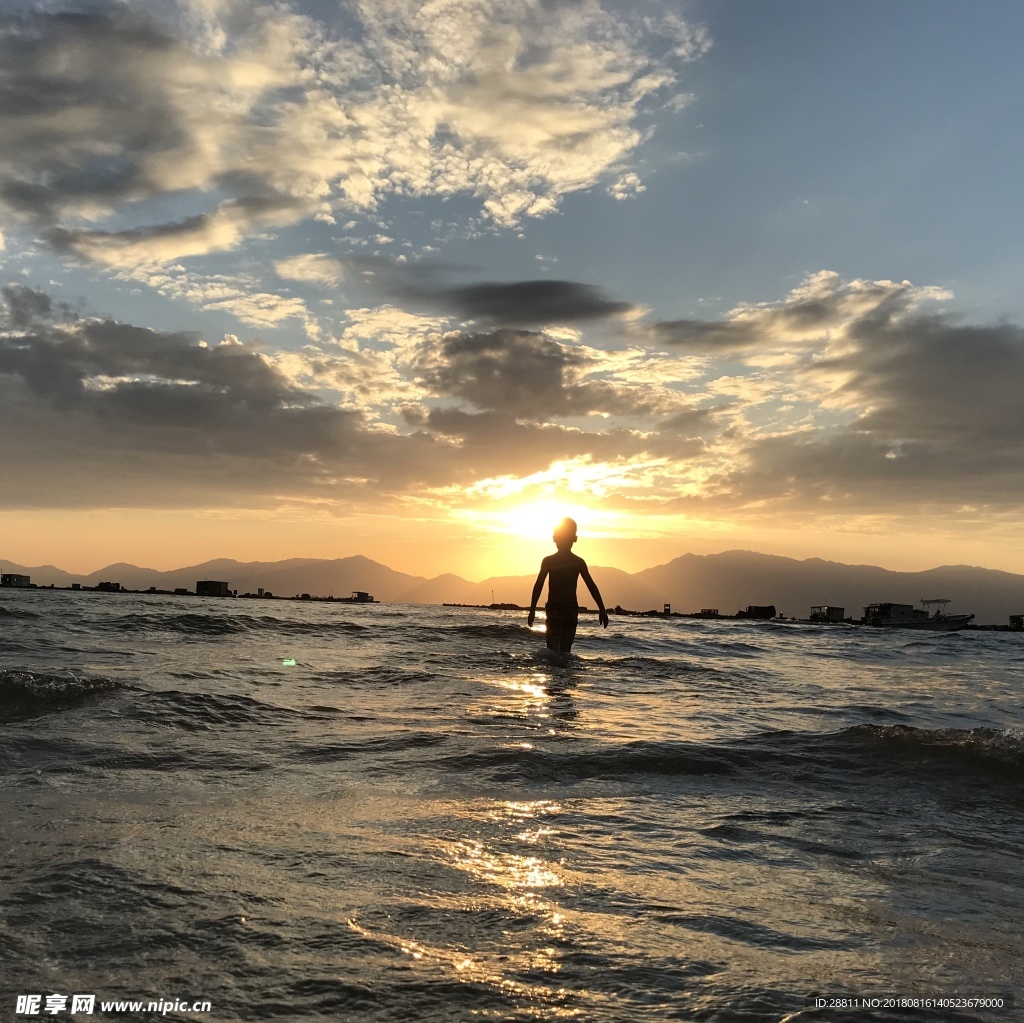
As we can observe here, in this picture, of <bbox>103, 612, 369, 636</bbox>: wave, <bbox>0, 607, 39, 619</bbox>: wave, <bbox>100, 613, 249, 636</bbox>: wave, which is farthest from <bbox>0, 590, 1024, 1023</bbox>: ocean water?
<bbox>0, 607, 39, 619</bbox>: wave

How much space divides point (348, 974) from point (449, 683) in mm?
9256

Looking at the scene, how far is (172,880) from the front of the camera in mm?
3477

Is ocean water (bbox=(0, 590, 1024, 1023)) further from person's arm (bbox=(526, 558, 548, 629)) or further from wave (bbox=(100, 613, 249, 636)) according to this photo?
wave (bbox=(100, 613, 249, 636))

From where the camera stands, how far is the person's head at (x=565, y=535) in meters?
15.4

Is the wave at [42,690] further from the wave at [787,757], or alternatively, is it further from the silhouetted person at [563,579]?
the silhouetted person at [563,579]

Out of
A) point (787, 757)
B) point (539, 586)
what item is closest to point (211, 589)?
point (539, 586)

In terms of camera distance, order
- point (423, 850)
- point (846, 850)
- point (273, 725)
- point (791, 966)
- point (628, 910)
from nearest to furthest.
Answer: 1. point (791, 966)
2. point (628, 910)
3. point (423, 850)
4. point (846, 850)
5. point (273, 725)

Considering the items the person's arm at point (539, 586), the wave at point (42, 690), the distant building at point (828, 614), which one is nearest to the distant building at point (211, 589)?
the distant building at point (828, 614)

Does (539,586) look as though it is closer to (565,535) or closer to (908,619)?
(565,535)

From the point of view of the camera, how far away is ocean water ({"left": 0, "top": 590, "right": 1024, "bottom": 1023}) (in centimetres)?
265

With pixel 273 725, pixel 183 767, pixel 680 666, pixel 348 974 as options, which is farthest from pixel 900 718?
pixel 348 974

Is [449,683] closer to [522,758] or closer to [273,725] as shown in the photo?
[273,725]

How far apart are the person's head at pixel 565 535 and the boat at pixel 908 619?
192 feet

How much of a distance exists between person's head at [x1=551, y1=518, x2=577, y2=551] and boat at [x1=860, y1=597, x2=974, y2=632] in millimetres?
58565
